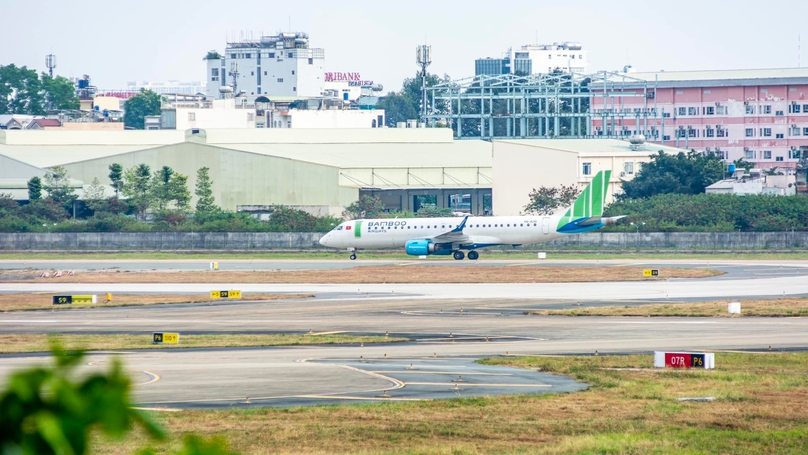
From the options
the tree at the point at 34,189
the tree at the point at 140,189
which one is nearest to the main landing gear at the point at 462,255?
the tree at the point at 140,189

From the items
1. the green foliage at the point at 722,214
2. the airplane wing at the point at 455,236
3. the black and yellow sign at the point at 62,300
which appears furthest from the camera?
the green foliage at the point at 722,214

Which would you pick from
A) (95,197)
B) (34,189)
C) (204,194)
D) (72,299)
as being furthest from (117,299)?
(34,189)

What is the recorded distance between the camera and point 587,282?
51.9 metres

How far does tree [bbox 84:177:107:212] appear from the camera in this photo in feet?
314

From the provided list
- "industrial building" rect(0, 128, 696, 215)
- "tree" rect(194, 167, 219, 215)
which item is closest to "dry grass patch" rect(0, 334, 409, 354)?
"tree" rect(194, 167, 219, 215)

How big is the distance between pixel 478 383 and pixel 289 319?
15608 mm

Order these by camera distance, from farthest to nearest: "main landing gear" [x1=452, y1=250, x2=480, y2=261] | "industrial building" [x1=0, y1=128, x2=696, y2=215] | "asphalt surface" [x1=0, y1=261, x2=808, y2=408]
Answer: "industrial building" [x1=0, y1=128, x2=696, y2=215]
"main landing gear" [x1=452, y1=250, x2=480, y2=261]
"asphalt surface" [x1=0, y1=261, x2=808, y2=408]

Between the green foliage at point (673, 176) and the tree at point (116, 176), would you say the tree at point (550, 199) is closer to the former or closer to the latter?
the green foliage at point (673, 176)

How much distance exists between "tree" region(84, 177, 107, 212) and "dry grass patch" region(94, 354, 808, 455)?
259 ft

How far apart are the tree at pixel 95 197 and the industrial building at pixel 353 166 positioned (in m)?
3.18

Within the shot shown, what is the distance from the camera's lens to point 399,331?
3447 cm

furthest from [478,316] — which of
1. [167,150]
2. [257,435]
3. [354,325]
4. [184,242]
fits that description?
[167,150]

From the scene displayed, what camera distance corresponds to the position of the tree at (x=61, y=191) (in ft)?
318

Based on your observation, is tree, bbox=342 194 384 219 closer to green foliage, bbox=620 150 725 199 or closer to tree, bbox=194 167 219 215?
tree, bbox=194 167 219 215
